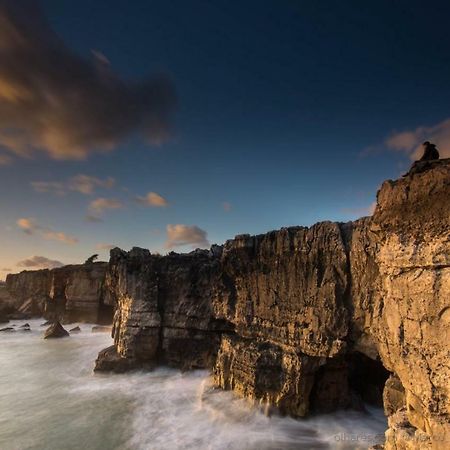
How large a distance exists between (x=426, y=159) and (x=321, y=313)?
25.5 feet

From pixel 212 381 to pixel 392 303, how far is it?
544 inches

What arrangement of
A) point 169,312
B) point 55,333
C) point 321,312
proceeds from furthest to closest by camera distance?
point 55,333 < point 169,312 < point 321,312

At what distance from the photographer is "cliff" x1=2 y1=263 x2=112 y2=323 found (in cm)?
4616

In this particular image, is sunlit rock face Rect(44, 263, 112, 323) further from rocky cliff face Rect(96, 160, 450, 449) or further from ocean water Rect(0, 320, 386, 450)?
ocean water Rect(0, 320, 386, 450)

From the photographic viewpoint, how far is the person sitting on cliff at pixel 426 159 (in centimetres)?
642

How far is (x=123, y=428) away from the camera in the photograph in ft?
46.9

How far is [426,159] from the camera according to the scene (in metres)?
6.74

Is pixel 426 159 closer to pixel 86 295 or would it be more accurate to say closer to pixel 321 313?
pixel 321 313

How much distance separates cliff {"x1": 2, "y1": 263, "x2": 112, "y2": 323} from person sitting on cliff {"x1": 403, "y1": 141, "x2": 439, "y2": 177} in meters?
44.6

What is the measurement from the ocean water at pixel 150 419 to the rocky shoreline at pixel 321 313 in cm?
89

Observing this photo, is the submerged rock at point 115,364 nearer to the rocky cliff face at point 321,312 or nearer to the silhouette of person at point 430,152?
the rocky cliff face at point 321,312

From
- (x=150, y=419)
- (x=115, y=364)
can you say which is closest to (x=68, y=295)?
(x=115, y=364)

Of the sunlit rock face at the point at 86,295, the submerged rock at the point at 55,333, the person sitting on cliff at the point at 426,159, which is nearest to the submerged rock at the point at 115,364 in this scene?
the submerged rock at the point at 55,333

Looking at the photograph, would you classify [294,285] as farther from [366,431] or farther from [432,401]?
[432,401]
